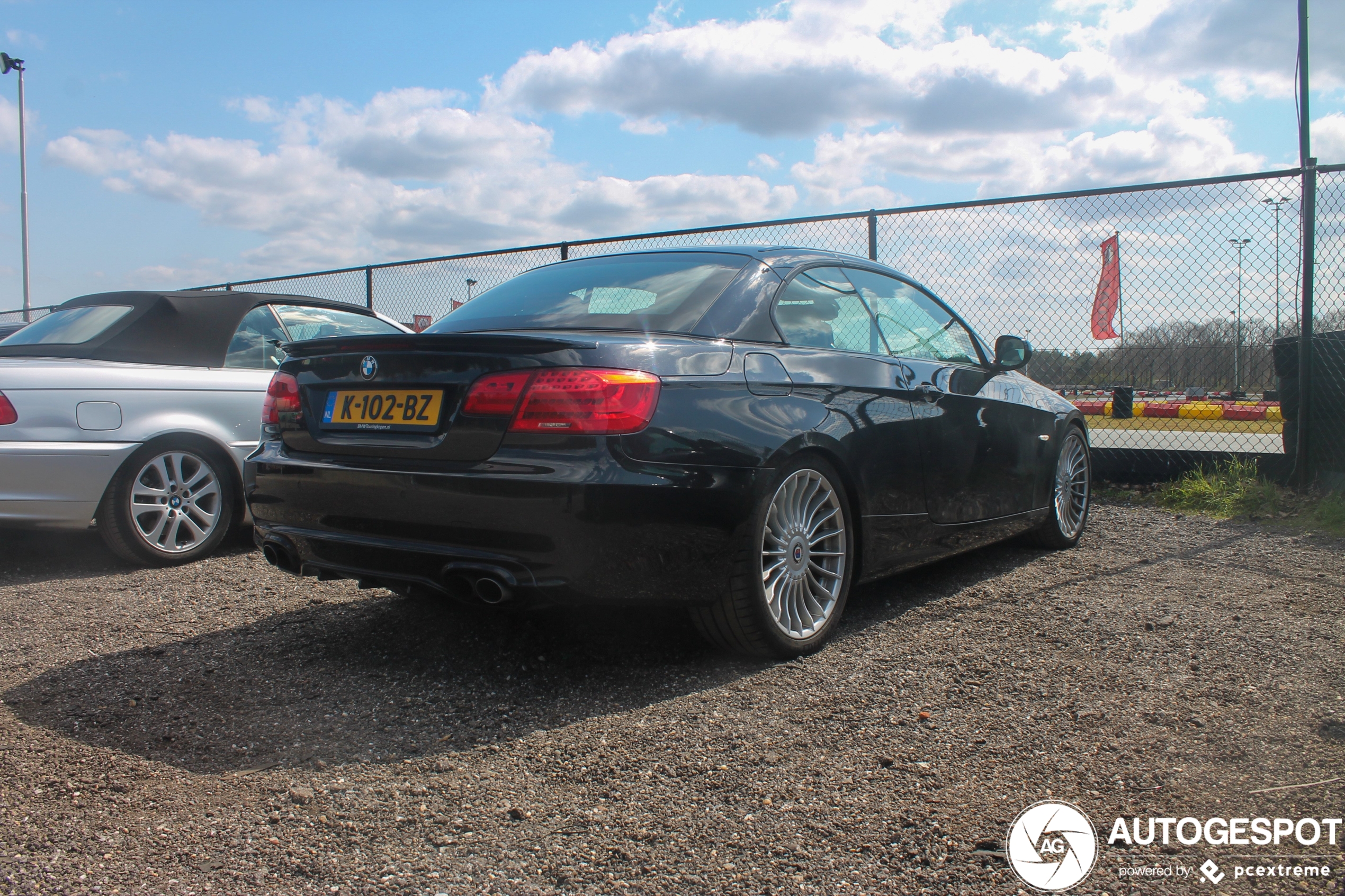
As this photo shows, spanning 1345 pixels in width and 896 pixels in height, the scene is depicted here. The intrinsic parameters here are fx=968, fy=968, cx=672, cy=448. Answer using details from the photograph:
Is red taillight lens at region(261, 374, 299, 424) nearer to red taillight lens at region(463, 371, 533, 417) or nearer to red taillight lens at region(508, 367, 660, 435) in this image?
red taillight lens at region(463, 371, 533, 417)

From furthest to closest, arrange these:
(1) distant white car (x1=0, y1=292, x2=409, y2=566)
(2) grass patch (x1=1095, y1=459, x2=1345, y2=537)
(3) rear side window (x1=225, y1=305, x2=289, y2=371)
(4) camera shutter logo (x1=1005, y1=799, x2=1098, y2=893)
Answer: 1. (2) grass patch (x1=1095, y1=459, x2=1345, y2=537)
2. (3) rear side window (x1=225, y1=305, x2=289, y2=371)
3. (1) distant white car (x1=0, y1=292, x2=409, y2=566)
4. (4) camera shutter logo (x1=1005, y1=799, x2=1098, y2=893)

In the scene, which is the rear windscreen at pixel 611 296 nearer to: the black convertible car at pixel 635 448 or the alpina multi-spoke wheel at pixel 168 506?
the black convertible car at pixel 635 448

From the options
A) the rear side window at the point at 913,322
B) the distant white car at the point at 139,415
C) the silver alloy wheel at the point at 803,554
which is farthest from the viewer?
the distant white car at the point at 139,415

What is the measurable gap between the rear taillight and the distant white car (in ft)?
8.27

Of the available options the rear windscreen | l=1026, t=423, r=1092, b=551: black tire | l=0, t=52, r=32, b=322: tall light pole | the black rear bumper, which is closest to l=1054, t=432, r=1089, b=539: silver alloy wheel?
l=1026, t=423, r=1092, b=551: black tire

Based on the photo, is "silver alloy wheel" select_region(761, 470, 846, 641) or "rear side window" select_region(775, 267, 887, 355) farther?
"rear side window" select_region(775, 267, 887, 355)

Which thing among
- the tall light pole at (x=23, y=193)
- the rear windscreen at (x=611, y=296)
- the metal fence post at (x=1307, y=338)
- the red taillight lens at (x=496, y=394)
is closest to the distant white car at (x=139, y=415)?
the rear windscreen at (x=611, y=296)

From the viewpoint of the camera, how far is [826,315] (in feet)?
12.0

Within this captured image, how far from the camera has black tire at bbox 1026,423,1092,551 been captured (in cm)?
510

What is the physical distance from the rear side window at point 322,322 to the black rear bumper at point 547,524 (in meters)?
2.95

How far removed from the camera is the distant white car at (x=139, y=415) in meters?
4.39

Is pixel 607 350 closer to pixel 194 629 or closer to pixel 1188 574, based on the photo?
pixel 194 629

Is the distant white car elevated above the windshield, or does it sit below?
below

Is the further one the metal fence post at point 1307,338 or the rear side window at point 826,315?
the metal fence post at point 1307,338
